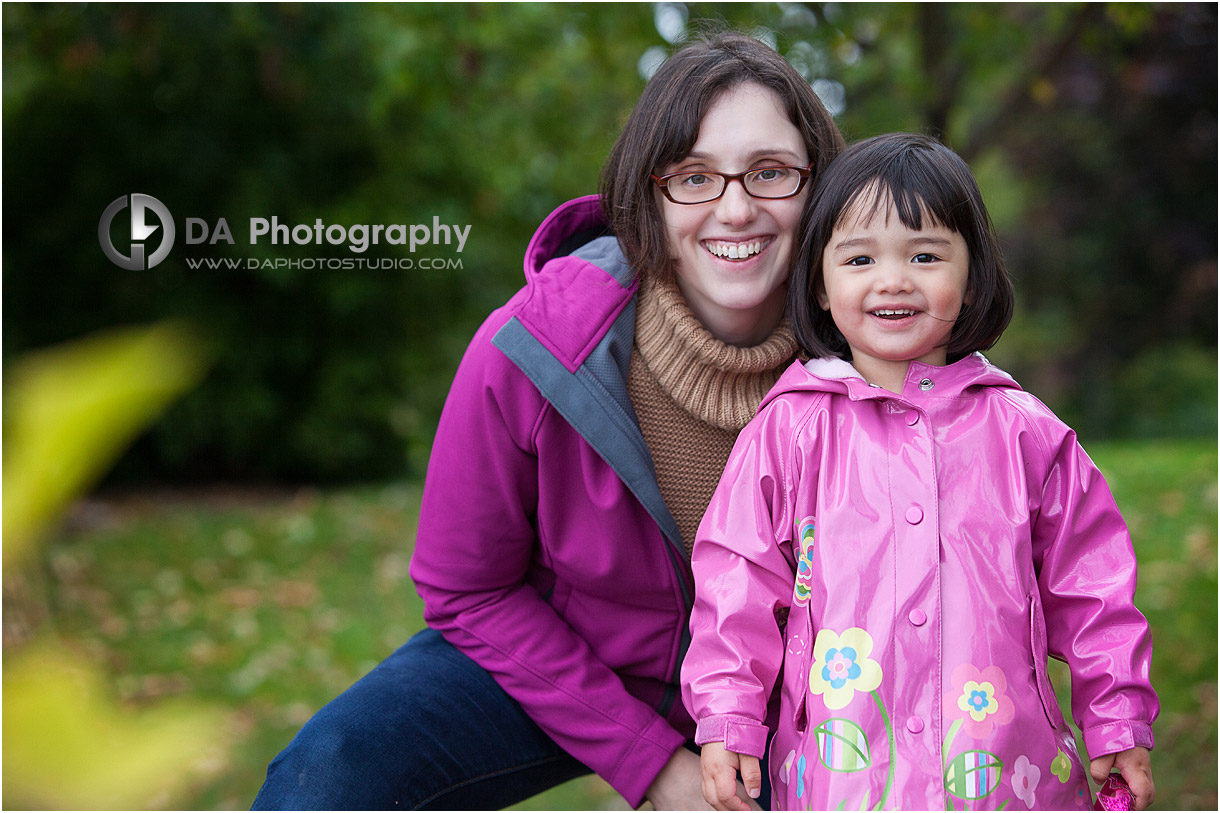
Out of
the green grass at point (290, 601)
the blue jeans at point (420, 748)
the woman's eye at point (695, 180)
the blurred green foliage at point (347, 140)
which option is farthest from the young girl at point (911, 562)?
the blurred green foliage at point (347, 140)

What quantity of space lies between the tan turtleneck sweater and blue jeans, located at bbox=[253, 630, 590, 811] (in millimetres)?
519

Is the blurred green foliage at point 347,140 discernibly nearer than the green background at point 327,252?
No

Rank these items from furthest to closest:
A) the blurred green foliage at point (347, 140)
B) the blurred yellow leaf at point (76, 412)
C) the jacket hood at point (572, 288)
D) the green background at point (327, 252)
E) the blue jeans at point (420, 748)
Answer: the blurred green foliage at point (347, 140)
the green background at point (327, 252)
the jacket hood at point (572, 288)
the blue jeans at point (420, 748)
the blurred yellow leaf at point (76, 412)

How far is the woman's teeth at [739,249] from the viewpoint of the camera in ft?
6.40

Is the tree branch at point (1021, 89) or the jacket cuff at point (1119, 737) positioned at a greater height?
the tree branch at point (1021, 89)

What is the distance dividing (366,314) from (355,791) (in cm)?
612

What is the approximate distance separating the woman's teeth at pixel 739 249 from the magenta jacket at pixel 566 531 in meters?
0.20

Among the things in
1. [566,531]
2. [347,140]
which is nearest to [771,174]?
[566,531]

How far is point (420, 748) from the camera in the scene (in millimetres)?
1874

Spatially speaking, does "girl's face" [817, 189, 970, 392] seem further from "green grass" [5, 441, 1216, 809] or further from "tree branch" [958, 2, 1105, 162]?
"tree branch" [958, 2, 1105, 162]

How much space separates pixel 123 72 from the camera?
662 centimetres

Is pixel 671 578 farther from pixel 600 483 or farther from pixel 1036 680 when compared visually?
pixel 1036 680

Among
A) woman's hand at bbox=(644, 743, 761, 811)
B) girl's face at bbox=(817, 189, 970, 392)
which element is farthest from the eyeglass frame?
woman's hand at bbox=(644, 743, 761, 811)

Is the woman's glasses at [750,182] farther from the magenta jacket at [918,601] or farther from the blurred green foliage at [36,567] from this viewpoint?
the blurred green foliage at [36,567]
